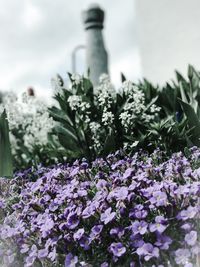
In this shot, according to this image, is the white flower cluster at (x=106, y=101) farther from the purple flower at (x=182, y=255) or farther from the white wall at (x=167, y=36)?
the white wall at (x=167, y=36)

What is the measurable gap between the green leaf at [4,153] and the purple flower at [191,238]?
1663 mm

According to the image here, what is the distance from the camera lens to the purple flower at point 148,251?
1.96 m

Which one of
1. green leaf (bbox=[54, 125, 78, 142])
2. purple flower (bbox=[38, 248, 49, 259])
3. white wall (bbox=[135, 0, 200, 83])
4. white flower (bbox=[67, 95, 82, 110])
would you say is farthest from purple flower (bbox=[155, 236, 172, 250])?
white wall (bbox=[135, 0, 200, 83])

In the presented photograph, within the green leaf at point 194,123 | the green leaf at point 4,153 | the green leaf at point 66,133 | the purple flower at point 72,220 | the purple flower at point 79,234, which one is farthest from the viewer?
the green leaf at point 66,133

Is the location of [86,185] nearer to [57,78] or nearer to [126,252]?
[126,252]

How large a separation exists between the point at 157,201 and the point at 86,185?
566 millimetres

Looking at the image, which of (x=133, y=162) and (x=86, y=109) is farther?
(x=86, y=109)

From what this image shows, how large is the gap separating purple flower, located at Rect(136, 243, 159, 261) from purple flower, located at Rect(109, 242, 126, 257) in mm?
88

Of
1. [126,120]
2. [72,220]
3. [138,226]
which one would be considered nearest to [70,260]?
[72,220]

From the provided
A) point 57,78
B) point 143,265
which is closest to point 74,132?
point 57,78

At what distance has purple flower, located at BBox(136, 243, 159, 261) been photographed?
196cm

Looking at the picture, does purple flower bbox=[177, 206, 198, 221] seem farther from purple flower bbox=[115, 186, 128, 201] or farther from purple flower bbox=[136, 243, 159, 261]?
purple flower bbox=[115, 186, 128, 201]

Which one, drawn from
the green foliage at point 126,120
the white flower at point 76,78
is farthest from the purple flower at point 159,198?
the white flower at point 76,78

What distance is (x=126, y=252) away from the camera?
84.6 inches
